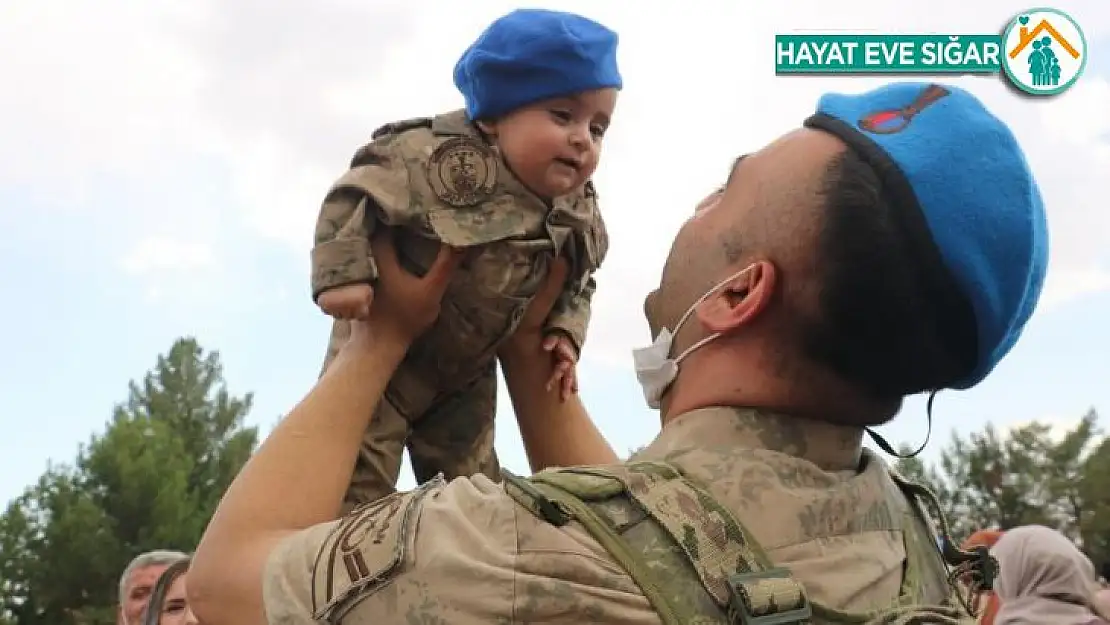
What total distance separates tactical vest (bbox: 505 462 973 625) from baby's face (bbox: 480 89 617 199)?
4.63 feet

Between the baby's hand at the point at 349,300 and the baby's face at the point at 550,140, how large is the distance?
1.89 feet

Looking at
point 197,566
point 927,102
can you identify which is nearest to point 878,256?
point 927,102

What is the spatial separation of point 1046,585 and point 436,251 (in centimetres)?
343

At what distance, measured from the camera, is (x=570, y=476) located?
178 centimetres

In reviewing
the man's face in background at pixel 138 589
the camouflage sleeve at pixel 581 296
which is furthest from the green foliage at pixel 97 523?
the camouflage sleeve at pixel 581 296


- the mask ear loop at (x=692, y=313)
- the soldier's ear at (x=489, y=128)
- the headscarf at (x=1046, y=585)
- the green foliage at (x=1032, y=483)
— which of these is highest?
the soldier's ear at (x=489, y=128)

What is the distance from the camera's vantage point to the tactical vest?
163 centimetres

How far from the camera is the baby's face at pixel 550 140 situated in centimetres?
306

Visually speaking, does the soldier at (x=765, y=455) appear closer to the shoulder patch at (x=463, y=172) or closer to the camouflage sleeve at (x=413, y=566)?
the camouflage sleeve at (x=413, y=566)

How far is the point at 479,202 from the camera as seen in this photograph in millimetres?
3010

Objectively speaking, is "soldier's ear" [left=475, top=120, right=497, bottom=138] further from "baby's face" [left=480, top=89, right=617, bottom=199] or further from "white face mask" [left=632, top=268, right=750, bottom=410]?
"white face mask" [left=632, top=268, right=750, bottom=410]

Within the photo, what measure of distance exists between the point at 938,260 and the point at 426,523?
92 centimetres

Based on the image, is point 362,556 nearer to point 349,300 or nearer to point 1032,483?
point 349,300

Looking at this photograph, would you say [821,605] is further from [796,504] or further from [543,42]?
[543,42]
